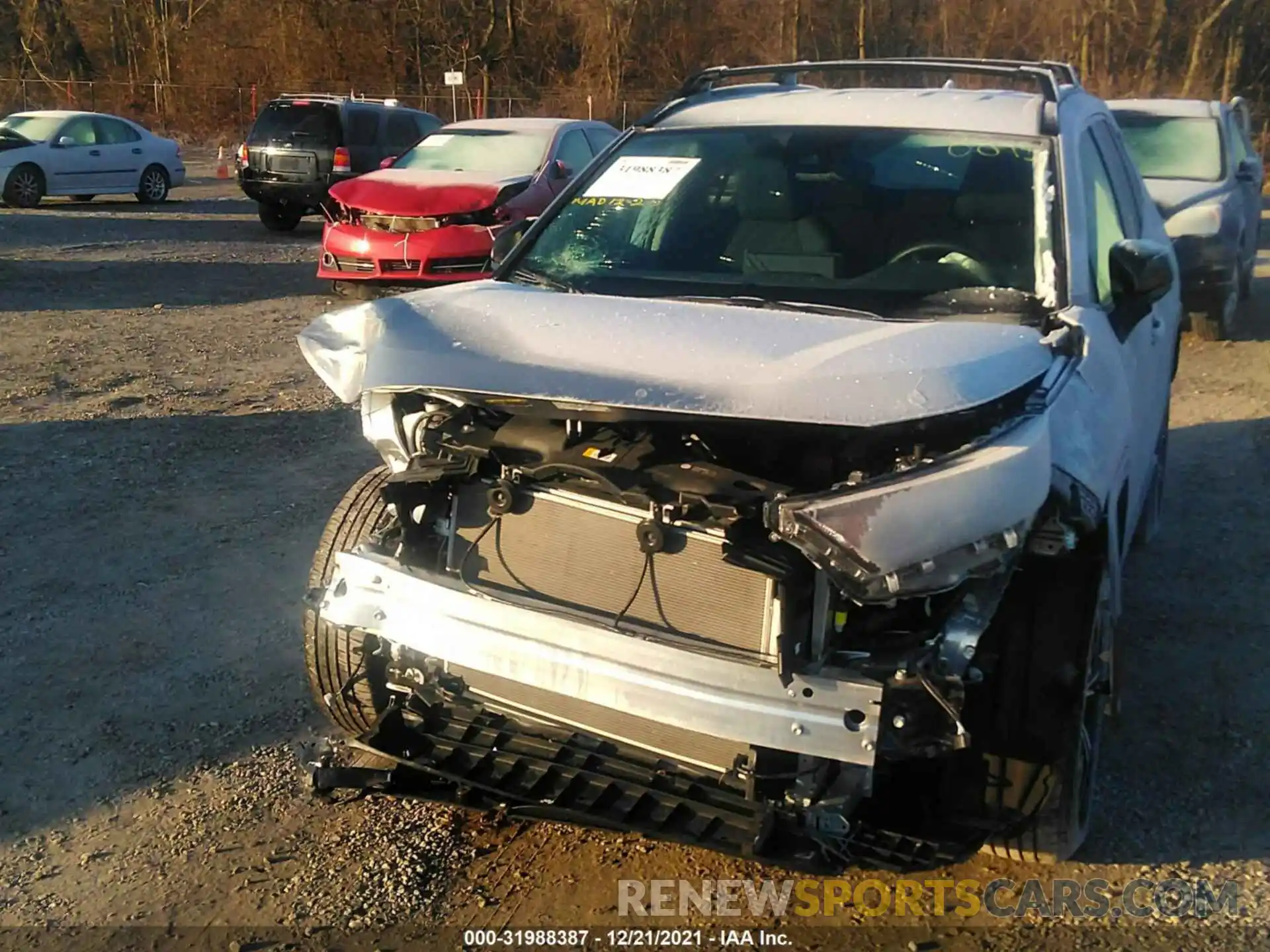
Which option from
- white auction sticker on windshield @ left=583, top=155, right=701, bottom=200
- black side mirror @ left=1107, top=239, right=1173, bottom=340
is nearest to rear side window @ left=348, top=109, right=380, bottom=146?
white auction sticker on windshield @ left=583, top=155, right=701, bottom=200

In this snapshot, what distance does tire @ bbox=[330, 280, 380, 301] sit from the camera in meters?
10.9

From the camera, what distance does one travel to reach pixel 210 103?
36.6 m

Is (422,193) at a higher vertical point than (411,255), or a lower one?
higher

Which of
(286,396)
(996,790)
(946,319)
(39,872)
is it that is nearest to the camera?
(996,790)

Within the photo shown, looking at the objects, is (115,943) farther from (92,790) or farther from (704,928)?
(704,928)

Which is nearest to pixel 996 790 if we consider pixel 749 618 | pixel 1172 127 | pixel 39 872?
pixel 749 618

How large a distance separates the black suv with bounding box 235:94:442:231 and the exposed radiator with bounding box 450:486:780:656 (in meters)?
14.4

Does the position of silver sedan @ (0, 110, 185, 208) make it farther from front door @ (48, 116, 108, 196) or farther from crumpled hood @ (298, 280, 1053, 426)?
crumpled hood @ (298, 280, 1053, 426)

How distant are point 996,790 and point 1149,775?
986mm

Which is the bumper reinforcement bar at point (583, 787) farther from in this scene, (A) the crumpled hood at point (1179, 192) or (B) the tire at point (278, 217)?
(B) the tire at point (278, 217)

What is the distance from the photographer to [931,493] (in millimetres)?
2502

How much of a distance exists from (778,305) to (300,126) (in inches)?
593

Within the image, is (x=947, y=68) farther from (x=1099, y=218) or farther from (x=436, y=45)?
(x=436, y=45)

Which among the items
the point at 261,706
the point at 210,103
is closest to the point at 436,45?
the point at 210,103
